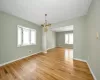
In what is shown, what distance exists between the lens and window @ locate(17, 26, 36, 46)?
11.9 ft

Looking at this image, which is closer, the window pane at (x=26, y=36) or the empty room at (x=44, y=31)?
the empty room at (x=44, y=31)

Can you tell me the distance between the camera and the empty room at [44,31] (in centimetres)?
197

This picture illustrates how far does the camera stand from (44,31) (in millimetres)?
2895

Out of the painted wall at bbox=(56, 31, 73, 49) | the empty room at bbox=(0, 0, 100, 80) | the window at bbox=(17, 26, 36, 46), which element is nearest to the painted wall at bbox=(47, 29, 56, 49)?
the painted wall at bbox=(56, 31, 73, 49)

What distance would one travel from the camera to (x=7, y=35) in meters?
2.82

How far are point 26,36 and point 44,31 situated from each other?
1946 mm

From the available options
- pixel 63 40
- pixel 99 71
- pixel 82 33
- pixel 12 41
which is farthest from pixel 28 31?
pixel 63 40

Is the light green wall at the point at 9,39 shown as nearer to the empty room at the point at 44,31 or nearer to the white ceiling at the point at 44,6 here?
the empty room at the point at 44,31

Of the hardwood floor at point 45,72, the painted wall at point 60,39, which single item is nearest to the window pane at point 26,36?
the hardwood floor at point 45,72

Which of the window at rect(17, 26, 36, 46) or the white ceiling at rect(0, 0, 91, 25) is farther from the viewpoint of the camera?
the window at rect(17, 26, 36, 46)

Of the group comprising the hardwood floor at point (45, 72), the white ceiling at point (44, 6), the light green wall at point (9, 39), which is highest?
the white ceiling at point (44, 6)

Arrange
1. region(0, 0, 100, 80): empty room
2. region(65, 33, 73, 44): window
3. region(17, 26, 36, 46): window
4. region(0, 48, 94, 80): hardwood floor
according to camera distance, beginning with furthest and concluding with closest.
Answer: region(65, 33, 73, 44): window, region(17, 26, 36, 46): window, region(0, 0, 100, 80): empty room, region(0, 48, 94, 80): hardwood floor

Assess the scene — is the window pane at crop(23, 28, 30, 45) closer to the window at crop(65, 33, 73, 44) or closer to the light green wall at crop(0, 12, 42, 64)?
the light green wall at crop(0, 12, 42, 64)

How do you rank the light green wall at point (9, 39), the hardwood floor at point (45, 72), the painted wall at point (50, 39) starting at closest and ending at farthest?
the hardwood floor at point (45, 72) → the light green wall at point (9, 39) → the painted wall at point (50, 39)
